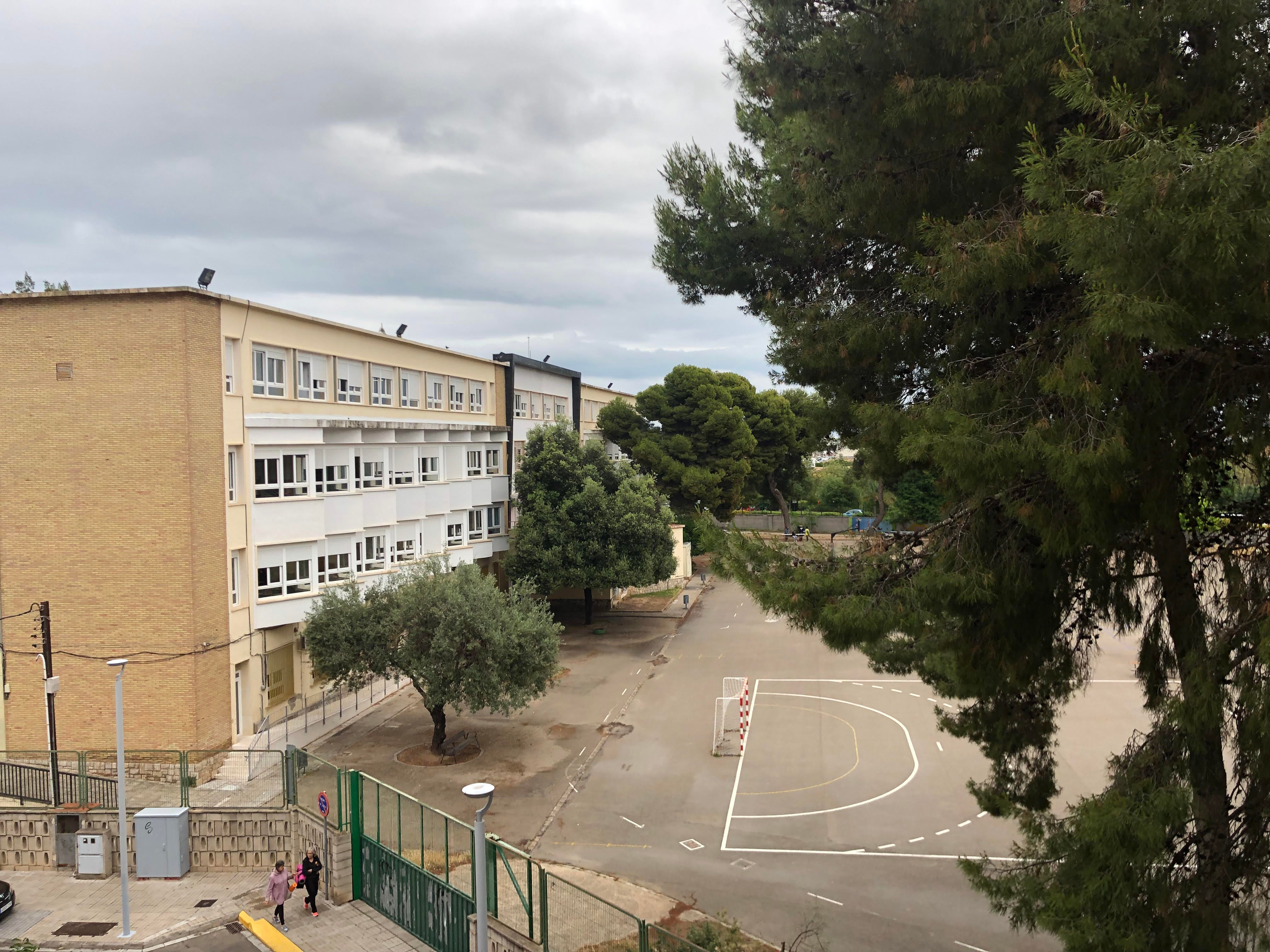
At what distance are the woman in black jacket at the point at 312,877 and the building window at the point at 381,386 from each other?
19.4 m

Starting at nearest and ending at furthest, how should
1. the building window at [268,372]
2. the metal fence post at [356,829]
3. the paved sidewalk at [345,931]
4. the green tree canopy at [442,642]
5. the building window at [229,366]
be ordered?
the paved sidewalk at [345,931] → the metal fence post at [356,829] → the green tree canopy at [442,642] → the building window at [229,366] → the building window at [268,372]

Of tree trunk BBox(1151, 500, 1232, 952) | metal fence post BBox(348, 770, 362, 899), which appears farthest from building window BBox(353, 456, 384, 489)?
tree trunk BBox(1151, 500, 1232, 952)

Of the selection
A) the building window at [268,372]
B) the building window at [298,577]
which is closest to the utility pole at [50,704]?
the building window at [298,577]

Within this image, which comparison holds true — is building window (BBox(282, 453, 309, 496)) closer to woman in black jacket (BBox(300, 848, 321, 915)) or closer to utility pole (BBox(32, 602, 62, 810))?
utility pole (BBox(32, 602, 62, 810))

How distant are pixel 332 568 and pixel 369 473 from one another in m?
3.71

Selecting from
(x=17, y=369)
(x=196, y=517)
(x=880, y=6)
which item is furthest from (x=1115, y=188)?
(x=17, y=369)

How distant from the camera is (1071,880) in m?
7.80

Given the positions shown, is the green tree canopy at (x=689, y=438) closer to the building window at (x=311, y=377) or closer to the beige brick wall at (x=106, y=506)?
the building window at (x=311, y=377)

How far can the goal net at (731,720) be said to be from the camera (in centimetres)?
2389

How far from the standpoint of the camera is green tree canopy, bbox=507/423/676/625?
117 feet

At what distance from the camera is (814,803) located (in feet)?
66.2

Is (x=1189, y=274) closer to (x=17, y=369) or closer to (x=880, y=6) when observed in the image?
(x=880, y=6)

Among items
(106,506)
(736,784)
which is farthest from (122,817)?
(736,784)

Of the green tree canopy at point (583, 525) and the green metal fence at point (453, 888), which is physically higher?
the green tree canopy at point (583, 525)
